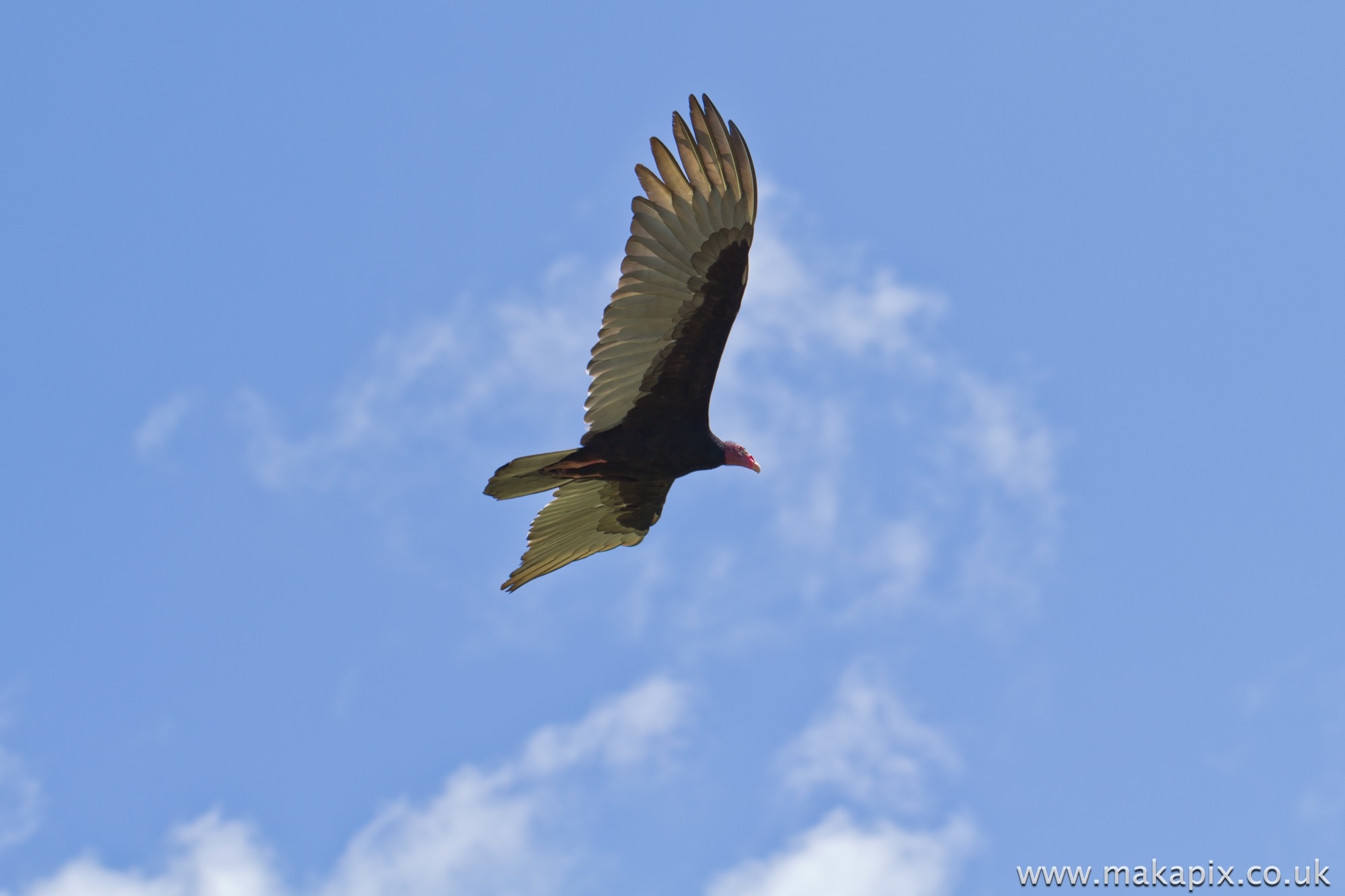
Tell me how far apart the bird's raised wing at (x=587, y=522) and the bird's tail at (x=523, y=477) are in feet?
2.62

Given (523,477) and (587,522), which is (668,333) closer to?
(523,477)

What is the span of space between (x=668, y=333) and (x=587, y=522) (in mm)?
2296

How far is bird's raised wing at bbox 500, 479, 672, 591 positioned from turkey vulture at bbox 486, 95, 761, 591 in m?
0.03

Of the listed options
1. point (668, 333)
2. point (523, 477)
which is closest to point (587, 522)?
point (523, 477)

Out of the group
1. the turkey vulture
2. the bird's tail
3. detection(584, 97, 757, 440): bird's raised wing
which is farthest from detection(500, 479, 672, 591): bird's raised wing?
detection(584, 97, 757, 440): bird's raised wing

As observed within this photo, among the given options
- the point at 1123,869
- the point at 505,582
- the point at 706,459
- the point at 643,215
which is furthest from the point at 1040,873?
the point at 643,215

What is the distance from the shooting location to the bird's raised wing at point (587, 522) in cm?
1086

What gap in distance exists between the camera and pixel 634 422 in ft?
32.7

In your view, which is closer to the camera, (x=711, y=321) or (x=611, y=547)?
(x=711, y=321)

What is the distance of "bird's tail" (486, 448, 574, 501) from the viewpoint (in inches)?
378

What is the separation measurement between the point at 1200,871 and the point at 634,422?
17.4ft

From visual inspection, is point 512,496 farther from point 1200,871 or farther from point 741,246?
point 1200,871

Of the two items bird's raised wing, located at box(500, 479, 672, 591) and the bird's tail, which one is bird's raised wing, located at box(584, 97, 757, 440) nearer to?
the bird's tail

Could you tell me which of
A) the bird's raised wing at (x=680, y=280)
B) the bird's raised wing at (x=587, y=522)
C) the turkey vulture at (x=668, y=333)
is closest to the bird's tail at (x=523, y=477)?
the turkey vulture at (x=668, y=333)
